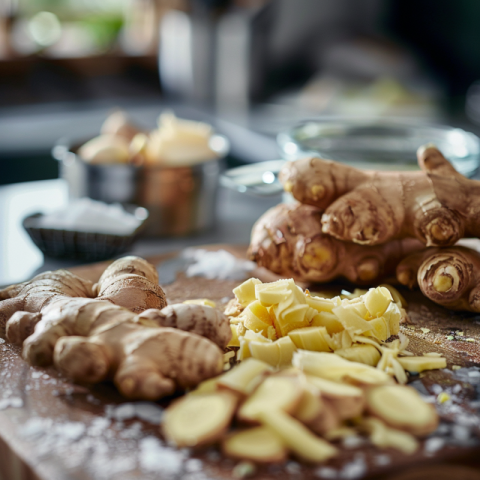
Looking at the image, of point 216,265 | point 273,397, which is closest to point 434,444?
point 273,397

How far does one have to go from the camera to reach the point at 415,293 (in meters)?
1.04

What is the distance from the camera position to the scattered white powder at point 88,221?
1.22 metres

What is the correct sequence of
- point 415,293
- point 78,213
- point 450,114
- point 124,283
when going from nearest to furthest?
point 124,283 < point 415,293 < point 78,213 < point 450,114

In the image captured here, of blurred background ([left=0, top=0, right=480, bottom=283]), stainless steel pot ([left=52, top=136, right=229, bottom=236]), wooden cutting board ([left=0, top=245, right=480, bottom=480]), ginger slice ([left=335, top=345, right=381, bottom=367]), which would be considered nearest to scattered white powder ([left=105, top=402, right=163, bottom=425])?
wooden cutting board ([left=0, top=245, right=480, bottom=480])

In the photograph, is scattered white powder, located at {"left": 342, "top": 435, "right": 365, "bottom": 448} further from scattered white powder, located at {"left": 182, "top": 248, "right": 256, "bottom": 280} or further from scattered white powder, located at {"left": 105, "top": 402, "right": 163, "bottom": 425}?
scattered white powder, located at {"left": 182, "top": 248, "right": 256, "bottom": 280}

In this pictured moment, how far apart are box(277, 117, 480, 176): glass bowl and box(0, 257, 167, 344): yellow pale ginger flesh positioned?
1.79 feet

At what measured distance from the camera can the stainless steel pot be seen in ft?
4.49

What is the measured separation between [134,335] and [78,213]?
0.58 m

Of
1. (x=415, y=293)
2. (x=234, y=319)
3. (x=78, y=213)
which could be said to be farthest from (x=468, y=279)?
(x=78, y=213)

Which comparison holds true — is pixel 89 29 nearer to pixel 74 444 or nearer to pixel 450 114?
pixel 450 114

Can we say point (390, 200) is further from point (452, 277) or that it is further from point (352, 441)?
point (352, 441)

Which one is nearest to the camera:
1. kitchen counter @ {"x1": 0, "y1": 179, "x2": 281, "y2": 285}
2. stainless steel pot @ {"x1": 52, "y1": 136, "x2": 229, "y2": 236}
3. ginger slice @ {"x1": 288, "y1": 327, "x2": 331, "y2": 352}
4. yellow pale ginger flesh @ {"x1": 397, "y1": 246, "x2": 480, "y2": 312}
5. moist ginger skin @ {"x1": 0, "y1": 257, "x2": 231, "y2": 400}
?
moist ginger skin @ {"x1": 0, "y1": 257, "x2": 231, "y2": 400}

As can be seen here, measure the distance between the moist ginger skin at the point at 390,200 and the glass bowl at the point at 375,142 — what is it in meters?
0.29

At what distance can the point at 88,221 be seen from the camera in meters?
1.23
